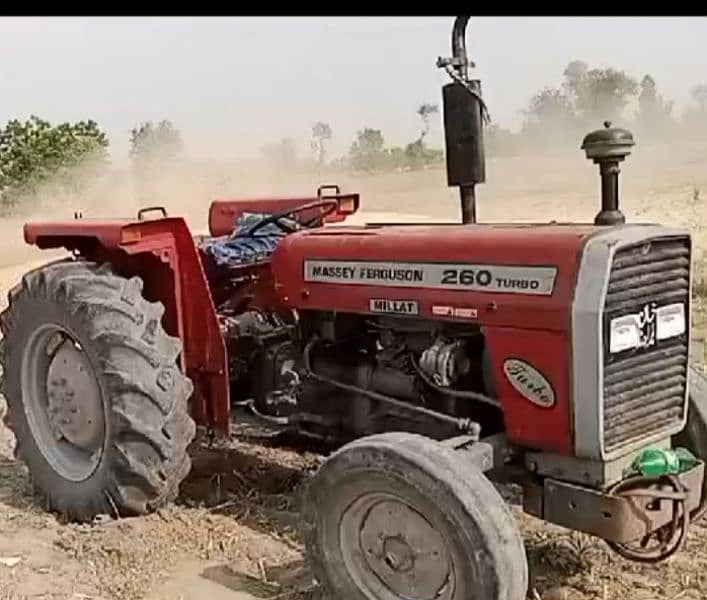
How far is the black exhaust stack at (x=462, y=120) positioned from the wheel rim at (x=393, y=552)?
4.39 ft

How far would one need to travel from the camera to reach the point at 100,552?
14.2 ft

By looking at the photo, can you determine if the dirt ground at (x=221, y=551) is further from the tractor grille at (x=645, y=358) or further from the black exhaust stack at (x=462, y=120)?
the black exhaust stack at (x=462, y=120)

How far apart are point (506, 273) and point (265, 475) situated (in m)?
2.09

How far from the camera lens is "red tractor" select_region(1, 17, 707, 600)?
3.52m

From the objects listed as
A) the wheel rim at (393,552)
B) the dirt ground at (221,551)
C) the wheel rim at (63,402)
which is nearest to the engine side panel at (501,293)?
the wheel rim at (393,552)

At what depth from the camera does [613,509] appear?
347cm

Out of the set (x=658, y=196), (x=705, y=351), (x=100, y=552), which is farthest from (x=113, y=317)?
(x=658, y=196)

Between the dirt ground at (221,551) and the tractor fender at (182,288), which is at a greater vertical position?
the tractor fender at (182,288)

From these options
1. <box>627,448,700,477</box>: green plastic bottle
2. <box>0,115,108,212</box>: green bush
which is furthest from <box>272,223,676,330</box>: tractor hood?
<box>0,115,108,212</box>: green bush

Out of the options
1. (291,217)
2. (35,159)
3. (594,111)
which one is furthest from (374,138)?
(291,217)

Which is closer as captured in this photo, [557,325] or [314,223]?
[557,325]

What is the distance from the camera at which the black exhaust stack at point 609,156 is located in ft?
12.1

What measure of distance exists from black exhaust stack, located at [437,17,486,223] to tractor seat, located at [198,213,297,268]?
3.84 ft

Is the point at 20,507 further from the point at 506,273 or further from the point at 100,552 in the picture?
the point at 506,273
